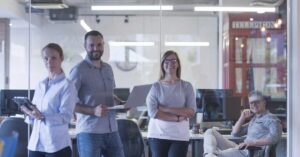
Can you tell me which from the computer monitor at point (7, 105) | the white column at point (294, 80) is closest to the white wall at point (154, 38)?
the computer monitor at point (7, 105)

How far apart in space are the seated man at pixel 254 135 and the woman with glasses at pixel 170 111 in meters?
0.85

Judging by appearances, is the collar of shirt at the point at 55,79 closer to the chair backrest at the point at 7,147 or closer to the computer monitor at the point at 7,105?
the chair backrest at the point at 7,147

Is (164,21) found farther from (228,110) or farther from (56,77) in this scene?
(56,77)

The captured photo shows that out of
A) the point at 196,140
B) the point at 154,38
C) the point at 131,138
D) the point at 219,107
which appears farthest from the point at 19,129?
the point at 154,38

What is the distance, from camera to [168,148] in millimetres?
3381

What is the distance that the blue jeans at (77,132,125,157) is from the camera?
3006 mm

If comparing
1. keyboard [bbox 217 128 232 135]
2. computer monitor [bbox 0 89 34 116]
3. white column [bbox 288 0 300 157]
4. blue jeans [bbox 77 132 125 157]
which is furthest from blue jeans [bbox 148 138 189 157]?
computer monitor [bbox 0 89 34 116]

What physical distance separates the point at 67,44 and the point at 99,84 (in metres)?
6.59

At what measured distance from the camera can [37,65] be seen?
9.05 meters

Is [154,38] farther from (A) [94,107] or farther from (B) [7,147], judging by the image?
(B) [7,147]

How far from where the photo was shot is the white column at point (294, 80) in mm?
2350

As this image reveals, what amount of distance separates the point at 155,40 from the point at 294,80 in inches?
298

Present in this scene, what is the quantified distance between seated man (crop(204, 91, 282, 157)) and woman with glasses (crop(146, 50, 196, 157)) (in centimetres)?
Answer: 85

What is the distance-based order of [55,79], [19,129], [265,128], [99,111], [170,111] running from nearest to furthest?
[55,79] < [99,111] < [170,111] < [265,128] < [19,129]
